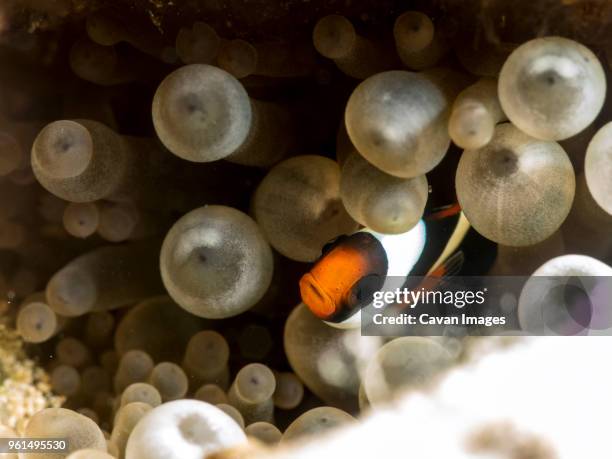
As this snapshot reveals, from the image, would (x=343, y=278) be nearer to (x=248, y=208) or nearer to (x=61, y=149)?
(x=248, y=208)

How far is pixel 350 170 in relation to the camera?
0.86 meters

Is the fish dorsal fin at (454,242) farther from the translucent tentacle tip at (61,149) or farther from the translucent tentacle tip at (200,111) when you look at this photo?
the translucent tentacle tip at (61,149)

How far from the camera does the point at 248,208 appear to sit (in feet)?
3.32

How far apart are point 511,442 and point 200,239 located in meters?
0.42

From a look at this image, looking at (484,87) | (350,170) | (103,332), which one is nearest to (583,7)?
(484,87)

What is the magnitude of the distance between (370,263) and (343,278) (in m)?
0.06

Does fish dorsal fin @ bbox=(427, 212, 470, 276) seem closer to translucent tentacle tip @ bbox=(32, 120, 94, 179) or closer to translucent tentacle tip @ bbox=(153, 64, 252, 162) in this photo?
translucent tentacle tip @ bbox=(153, 64, 252, 162)

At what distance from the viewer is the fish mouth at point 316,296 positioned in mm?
870

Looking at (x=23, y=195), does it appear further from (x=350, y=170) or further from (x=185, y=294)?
(x=350, y=170)

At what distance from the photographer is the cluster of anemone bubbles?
2.52 ft

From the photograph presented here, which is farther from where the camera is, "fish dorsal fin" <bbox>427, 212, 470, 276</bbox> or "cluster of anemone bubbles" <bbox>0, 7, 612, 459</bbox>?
"fish dorsal fin" <bbox>427, 212, 470, 276</bbox>

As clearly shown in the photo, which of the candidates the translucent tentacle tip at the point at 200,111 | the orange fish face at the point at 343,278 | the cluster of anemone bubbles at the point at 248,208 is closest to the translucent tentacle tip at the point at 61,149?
the cluster of anemone bubbles at the point at 248,208

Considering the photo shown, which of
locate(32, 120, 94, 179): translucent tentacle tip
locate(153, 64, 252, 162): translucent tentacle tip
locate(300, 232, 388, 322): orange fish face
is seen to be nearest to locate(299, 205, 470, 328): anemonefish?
locate(300, 232, 388, 322): orange fish face

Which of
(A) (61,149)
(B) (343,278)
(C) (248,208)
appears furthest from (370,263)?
(A) (61,149)
